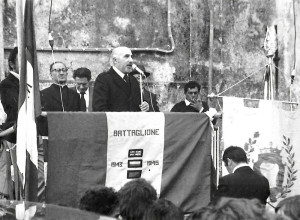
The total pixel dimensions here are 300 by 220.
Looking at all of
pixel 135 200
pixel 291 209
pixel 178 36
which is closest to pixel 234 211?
pixel 291 209

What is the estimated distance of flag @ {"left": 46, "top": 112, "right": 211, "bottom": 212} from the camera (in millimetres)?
6570

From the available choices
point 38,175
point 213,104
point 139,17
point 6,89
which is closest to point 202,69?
point 213,104

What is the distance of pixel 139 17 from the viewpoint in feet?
38.8

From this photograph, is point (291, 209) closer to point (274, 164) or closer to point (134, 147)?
point (134, 147)

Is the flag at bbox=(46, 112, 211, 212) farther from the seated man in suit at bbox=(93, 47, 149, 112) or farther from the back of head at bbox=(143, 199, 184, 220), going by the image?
the back of head at bbox=(143, 199, 184, 220)

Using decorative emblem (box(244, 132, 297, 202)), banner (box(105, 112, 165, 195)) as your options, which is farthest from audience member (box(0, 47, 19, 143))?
decorative emblem (box(244, 132, 297, 202))

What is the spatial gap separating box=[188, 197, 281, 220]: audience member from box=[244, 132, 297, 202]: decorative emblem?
Result: 484 centimetres

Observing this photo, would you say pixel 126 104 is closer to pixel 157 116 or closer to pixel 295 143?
pixel 157 116

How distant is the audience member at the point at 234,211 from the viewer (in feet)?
10.1

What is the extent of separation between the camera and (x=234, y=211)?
10.2ft

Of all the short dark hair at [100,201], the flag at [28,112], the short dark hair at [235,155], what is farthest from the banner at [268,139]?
the short dark hair at [100,201]

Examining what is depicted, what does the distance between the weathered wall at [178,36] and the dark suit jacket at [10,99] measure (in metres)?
3.25

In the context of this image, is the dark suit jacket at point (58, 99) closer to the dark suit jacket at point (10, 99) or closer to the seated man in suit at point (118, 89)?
the seated man in suit at point (118, 89)

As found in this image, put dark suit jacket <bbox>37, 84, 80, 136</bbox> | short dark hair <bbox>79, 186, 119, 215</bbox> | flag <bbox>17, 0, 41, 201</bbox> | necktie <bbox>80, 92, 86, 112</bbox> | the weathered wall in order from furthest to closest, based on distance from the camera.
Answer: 1. the weathered wall
2. necktie <bbox>80, 92, 86, 112</bbox>
3. dark suit jacket <bbox>37, 84, 80, 136</bbox>
4. flag <bbox>17, 0, 41, 201</bbox>
5. short dark hair <bbox>79, 186, 119, 215</bbox>
